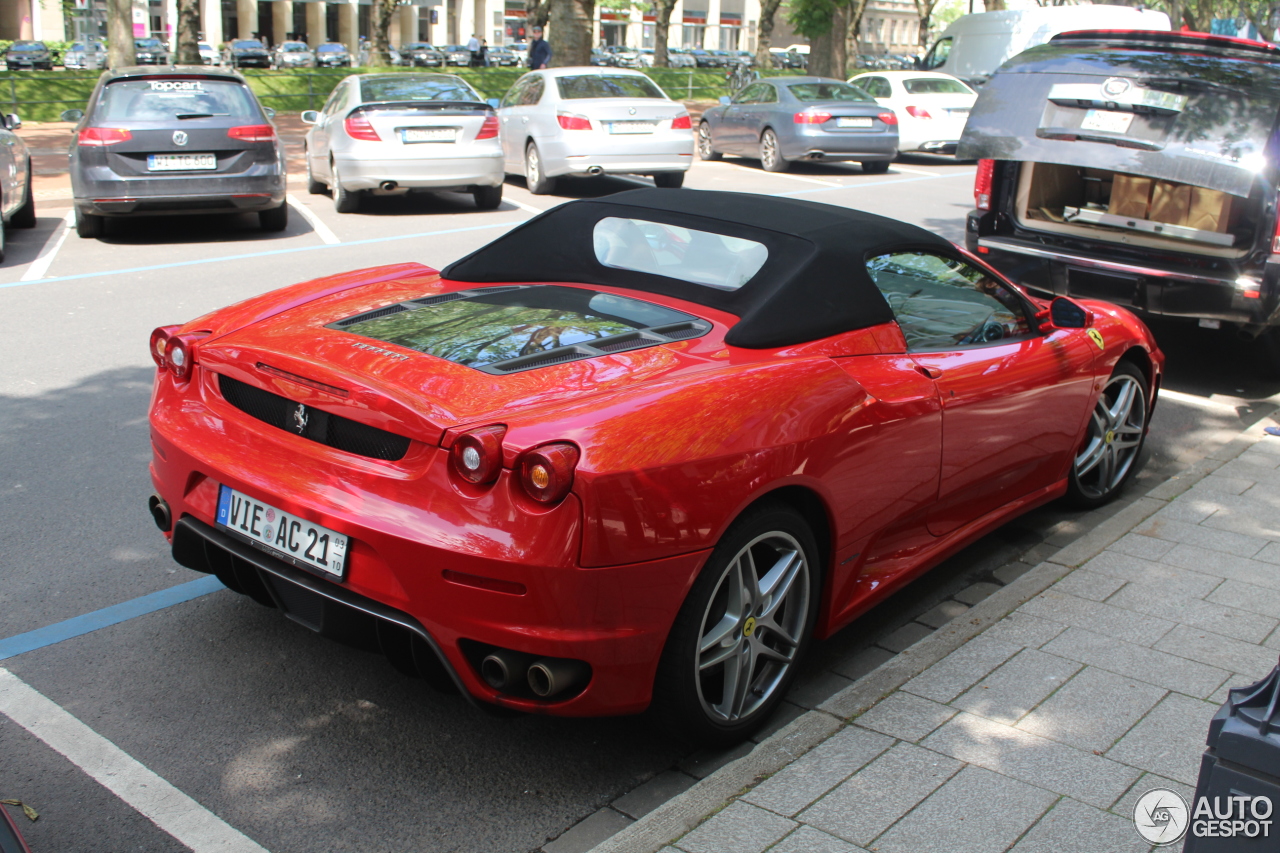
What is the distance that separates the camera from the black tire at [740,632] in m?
3.05

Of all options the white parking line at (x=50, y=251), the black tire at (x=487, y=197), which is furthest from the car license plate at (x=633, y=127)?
the white parking line at (x=50, y=251)

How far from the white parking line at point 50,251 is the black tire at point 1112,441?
7994 mm

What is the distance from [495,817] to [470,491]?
2.76 ft

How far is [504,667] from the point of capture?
286cm

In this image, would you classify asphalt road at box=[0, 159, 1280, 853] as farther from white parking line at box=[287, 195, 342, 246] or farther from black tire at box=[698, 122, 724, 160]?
black tire at box=[698, 122, 724, 160]

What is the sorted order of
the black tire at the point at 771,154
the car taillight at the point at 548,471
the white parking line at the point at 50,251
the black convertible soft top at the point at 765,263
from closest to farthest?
the car taillight at the point at 548,471
the black convertible soft top at the point at 765,263
the white parking line at the point at 50,251
the black tire at the point at 771,154

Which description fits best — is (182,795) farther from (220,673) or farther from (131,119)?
(131,119)

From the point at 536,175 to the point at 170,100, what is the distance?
542 centimetres

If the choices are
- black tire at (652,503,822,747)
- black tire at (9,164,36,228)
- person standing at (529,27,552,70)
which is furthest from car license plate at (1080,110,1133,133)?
person standing at (529,27,552,70)

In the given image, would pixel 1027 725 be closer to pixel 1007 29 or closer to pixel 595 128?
pixel 595 128

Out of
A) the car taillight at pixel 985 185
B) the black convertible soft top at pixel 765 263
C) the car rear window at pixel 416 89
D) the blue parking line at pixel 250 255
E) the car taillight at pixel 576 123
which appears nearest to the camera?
the black convertible soft top at pixel 765 263

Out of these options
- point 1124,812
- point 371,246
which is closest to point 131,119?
point 371,246

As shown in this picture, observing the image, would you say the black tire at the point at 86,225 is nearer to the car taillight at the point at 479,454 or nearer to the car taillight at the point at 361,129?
the car taillight at the point at 361,129

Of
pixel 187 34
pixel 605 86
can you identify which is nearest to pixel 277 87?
pixel 187 34
